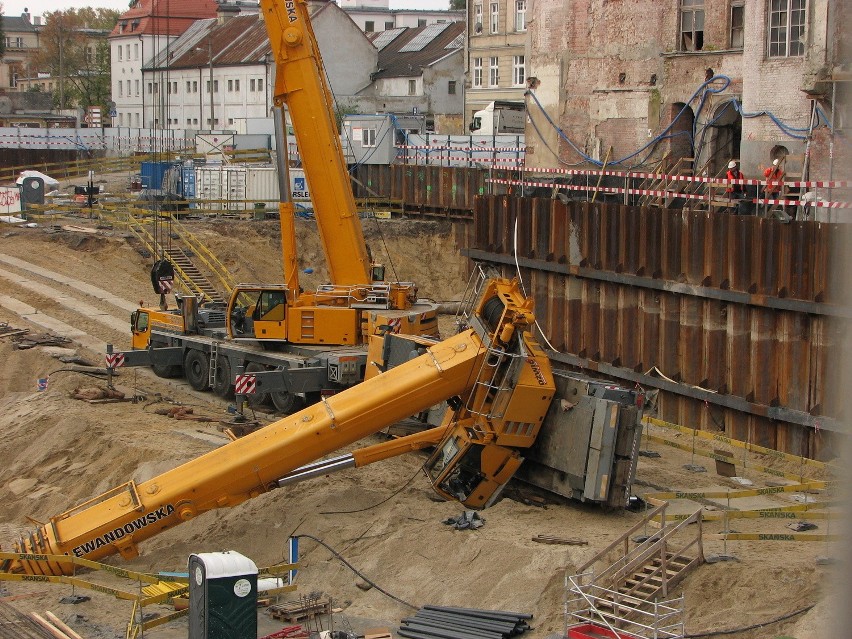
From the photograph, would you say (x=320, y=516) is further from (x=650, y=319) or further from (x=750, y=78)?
(x=750, y=78)

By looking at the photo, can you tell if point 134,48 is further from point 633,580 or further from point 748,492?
point 633,580

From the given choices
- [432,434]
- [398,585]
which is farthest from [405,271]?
[398,585]

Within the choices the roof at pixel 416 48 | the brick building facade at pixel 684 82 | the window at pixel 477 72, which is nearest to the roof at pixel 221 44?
the roof at pixel 416 48

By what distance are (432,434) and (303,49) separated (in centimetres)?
914

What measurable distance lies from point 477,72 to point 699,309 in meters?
39.1

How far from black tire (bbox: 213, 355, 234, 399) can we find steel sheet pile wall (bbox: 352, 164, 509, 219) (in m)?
18.0

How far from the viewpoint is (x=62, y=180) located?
54.8m

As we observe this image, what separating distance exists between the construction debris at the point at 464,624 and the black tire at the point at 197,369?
12.8 meters

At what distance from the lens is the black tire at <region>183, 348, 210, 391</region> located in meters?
25.0

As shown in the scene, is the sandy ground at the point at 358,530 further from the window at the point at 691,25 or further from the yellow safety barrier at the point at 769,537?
the window at the point at 691,25

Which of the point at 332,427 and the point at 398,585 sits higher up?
the point at 332,427

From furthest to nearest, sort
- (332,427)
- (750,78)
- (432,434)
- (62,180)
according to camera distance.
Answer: (62,180) → (750,78) → (432,434) → (332,427)

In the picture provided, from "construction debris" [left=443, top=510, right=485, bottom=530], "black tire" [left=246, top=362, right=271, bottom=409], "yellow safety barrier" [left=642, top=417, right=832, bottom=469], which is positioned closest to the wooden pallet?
"construction debris" [left=443, top=510, right=485, bottom=530]

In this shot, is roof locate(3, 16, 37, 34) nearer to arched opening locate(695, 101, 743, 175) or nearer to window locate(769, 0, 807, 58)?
arched opening locate(695, 101, 743, 175)
